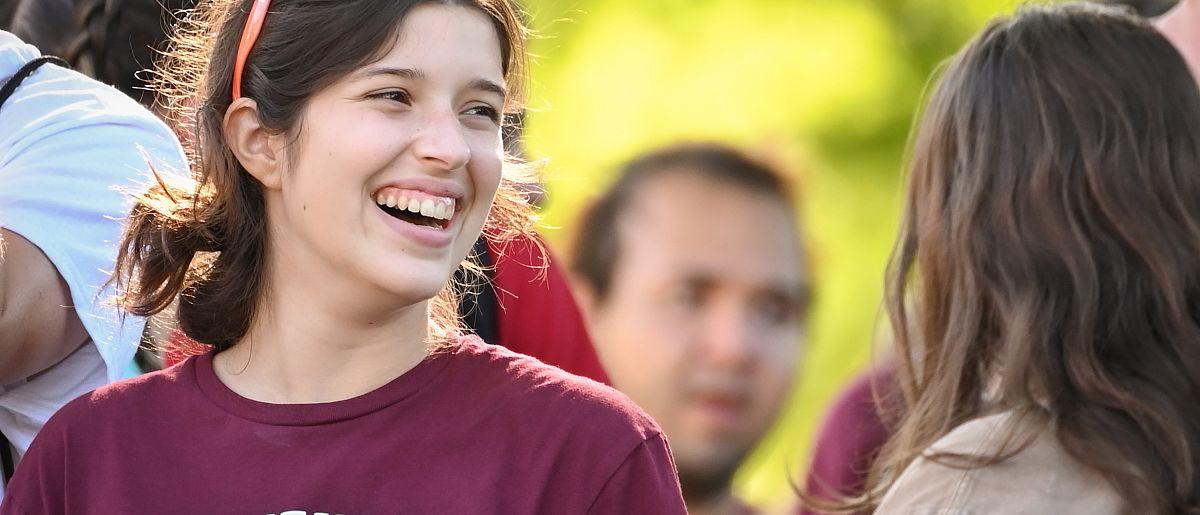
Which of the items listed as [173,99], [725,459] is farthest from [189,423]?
[725,459]

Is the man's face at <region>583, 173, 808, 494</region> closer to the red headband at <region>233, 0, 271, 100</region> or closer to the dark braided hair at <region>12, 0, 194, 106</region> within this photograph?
the dark braided hair at <region>12, 0, 194, 106</region>

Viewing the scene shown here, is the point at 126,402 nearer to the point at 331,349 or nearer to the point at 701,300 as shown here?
the point at 331,349

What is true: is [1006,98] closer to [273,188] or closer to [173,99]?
[273,188]

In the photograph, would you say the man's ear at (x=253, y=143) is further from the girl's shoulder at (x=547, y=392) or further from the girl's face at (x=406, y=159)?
the girl's shoulder at (x=547, y=392)

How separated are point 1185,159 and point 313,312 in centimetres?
116

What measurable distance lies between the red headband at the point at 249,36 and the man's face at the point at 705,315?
2061mm

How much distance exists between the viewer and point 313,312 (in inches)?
74.9

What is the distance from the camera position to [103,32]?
8.46ft

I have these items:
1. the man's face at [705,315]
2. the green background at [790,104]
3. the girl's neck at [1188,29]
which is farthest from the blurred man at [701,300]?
the girl's neck at [1188,29]

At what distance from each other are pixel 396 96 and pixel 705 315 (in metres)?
2.19

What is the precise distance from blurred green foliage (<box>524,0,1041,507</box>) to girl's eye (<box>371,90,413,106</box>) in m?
2.21

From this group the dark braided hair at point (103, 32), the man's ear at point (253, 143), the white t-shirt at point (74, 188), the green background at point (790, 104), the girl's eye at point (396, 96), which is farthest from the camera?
the green background at point (790, 104)

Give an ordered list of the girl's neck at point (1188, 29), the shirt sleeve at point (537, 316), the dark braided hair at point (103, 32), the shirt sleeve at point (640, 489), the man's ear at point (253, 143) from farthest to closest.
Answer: the girl's neck at point (1188, 29)
the dark braided hair at point (103, 32)
the shirt sleeve at point (537, 316)
the man's ear at point (253, 143)
the shirt sleeve at point (640, 489)

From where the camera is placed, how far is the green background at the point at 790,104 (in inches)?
169
